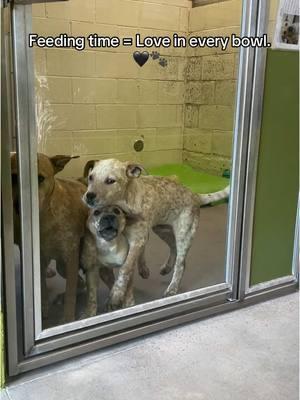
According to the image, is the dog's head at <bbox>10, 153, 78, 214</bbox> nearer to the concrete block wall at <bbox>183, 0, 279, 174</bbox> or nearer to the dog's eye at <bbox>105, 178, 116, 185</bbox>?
the dog's eye at <bbox>105, 178, 116, 185</bbox>

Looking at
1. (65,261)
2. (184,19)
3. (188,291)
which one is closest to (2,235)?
(65,261)

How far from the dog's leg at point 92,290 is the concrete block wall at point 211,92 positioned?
729mm

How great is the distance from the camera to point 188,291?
1.87m

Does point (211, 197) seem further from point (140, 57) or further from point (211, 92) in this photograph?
point (140, 57)

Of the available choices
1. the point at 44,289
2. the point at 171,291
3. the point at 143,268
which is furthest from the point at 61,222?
the point at 171,291

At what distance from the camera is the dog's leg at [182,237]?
6.38ft

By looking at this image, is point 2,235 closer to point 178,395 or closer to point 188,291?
point 178,395

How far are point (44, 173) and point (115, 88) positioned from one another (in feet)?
2.97

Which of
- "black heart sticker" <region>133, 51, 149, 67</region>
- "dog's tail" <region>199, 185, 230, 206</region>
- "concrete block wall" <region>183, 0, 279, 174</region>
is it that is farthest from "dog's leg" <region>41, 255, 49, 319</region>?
"black heart sticker" <region>133, 51, 149, 67</region>

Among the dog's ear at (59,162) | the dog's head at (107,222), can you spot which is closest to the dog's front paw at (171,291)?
the dog's head at (107,222)

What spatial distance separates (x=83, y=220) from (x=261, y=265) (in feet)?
2.76

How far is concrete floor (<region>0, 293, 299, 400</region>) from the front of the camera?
1.41 meters

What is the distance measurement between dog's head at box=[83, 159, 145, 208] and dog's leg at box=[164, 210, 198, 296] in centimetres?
35

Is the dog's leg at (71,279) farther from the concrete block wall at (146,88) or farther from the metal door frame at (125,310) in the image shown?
the concrete block wall at (146,88)
